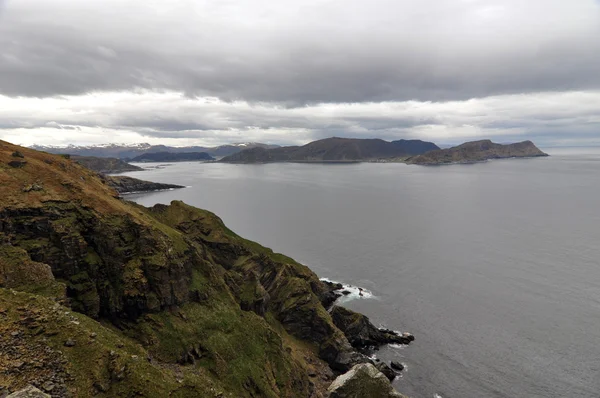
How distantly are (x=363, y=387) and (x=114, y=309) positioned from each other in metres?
42.0

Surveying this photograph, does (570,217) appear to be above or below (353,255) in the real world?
above

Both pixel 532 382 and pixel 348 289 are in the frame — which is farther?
pixel 348 289

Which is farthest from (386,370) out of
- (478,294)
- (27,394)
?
(27,394)

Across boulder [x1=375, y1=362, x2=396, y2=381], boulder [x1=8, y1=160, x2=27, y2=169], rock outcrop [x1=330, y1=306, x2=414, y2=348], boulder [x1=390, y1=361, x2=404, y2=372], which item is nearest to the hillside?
boulder [x1=8, y1=160, x2=27, y2=169]

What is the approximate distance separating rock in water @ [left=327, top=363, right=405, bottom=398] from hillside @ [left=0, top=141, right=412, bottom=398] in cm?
2189

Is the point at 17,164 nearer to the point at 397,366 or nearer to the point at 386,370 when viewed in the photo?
the point at 386,370

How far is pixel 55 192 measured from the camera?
52.4 metres

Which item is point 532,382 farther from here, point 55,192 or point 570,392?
point 55,192

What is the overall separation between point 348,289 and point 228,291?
54.7 meters

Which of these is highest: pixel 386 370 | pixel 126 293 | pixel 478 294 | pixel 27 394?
pixel 27 394

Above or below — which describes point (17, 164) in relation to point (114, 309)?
above

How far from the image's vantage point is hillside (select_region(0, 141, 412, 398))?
30422mm

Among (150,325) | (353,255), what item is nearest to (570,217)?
(353,255)

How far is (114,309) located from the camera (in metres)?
48.3
